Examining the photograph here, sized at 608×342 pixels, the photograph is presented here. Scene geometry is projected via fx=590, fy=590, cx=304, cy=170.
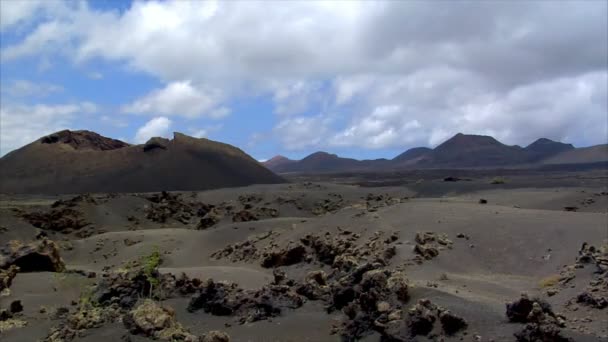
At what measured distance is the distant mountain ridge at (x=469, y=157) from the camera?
109125mm

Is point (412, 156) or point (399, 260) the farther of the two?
point (412, 156)

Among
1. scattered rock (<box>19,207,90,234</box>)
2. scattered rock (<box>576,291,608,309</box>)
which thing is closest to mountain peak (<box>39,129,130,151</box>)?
scattered rock (<box>19,207,90,234</box>)

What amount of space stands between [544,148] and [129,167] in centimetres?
10303

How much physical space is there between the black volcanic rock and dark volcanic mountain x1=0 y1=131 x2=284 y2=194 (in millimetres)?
84190

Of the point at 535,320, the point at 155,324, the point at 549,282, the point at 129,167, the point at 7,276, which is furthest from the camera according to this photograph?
the point at 129,167

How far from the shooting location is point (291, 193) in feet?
90.1

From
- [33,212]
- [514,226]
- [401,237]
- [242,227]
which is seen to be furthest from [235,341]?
[33,212]

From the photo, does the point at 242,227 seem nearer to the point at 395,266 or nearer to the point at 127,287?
the point at 395,266

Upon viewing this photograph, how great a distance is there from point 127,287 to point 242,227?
8873mm

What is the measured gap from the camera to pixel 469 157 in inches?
4688

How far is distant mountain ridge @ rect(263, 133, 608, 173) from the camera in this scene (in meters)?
109

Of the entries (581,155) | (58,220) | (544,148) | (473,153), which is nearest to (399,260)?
(58,220)

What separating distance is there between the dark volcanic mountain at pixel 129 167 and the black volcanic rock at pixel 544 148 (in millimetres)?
84190

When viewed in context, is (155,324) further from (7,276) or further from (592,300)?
(592,300)
